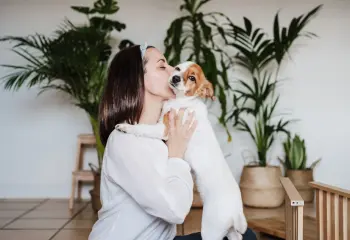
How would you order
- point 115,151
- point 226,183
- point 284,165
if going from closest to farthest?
point 115,151, point 226,183, point 284,165

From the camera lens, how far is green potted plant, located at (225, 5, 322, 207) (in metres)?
3.75

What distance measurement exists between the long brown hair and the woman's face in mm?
→ 28

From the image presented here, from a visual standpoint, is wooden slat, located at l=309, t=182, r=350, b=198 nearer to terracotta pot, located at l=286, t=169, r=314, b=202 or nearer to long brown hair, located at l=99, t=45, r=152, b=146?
long brown hair, located at l=99, t=45, r=152, b=146

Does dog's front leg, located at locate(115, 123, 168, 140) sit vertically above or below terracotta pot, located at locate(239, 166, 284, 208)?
above

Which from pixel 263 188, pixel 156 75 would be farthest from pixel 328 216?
pixel 263 188

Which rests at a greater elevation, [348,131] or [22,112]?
[22,112]

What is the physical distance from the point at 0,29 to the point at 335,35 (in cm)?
361

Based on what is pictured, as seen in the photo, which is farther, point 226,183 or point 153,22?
point 153,22

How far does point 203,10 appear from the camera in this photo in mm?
4293

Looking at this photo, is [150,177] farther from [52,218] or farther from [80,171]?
[80,171]

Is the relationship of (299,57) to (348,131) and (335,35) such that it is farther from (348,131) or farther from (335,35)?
(348,131)

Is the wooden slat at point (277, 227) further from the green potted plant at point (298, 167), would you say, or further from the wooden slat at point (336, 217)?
the green potted plant at point (298, 167)

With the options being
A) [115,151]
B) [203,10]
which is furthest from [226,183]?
[203,10]

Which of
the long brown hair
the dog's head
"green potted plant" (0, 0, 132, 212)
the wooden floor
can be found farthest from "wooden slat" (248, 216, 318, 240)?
"green potted plant" (0, 0, 132, 212)
